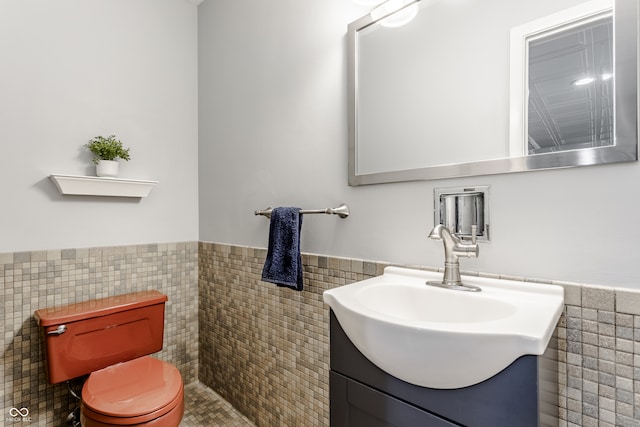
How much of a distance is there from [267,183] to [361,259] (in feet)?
2.18

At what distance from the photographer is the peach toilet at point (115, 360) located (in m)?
1.23

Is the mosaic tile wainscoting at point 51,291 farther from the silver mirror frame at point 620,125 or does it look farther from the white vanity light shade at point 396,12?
the silver mirror frame at point 620,125

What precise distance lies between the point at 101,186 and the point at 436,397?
1.75 m

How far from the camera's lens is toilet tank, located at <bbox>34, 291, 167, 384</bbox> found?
1408 mm

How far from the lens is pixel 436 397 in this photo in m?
0.71

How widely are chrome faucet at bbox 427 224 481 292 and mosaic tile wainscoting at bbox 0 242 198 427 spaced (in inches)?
64.4

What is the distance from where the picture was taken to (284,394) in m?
1.53

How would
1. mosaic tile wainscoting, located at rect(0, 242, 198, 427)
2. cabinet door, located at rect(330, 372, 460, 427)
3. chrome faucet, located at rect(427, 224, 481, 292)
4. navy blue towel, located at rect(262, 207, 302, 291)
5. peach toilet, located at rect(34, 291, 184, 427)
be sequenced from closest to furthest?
cabinet door, located at rect(330, 372, 460, 427)
chrome faucet, located at rect(427, 224, 481, 292)
peach toilet, located at rect(34, 291, 184, 427)
navy blue towel, located at rect(262, 207, 302, 291)
mosaic tile wainscoting, located at rect(0, 242, 198, 427)

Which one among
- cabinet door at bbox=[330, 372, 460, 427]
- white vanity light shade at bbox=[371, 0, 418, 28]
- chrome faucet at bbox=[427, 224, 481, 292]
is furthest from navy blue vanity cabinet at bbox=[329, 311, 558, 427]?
white vanity light shade at bbox=[371, 0, 418, 28]

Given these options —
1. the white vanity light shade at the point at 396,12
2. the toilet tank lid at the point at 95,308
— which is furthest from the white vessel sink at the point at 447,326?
the toilet tank lid at the point at 95,308

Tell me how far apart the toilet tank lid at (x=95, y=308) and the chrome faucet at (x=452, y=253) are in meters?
1.45

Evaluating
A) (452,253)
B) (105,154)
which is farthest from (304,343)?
(105,154)

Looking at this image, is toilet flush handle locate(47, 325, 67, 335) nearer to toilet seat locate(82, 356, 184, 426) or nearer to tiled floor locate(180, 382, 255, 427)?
toilet seat locate(82, 356, 184, 426)

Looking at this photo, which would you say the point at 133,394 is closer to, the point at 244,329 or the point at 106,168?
the point at 244,329
